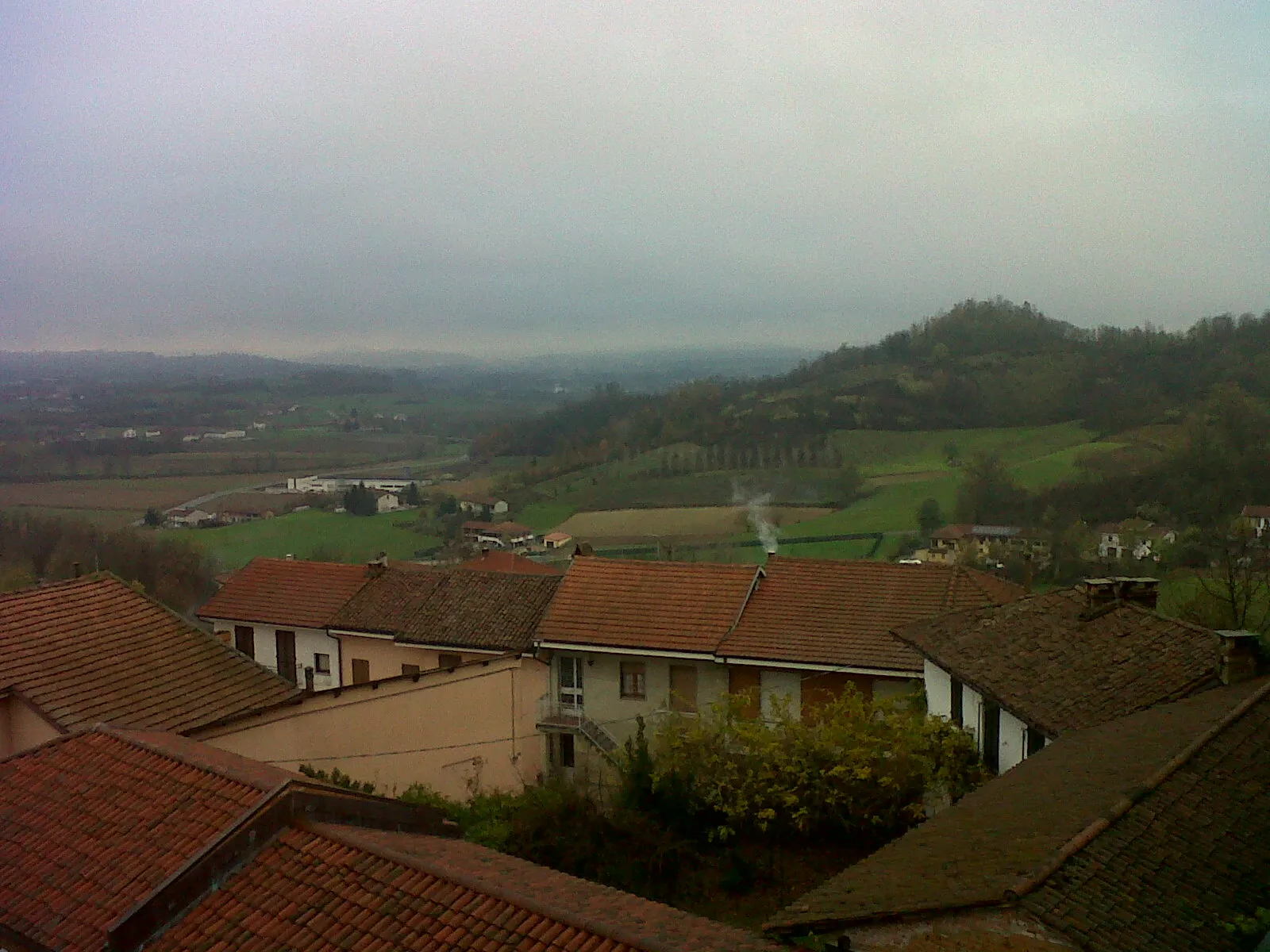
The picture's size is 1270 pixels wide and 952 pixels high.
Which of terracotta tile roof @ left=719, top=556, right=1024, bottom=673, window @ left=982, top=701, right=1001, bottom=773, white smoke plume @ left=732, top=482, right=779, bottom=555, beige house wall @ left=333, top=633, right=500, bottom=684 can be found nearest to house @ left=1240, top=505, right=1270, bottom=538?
terracotta tile roof @ left=719, top=556, right=1024, bottom=673

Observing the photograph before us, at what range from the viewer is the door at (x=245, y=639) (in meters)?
28.0

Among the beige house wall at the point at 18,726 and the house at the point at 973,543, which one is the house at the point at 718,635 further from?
the house at the point at 973,543

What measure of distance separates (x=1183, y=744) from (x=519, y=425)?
80167mm

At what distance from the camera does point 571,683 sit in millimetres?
23281

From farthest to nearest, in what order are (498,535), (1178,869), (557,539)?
(498,535)
(557,539)
(1178,869)

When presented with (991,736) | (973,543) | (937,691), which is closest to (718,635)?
(937,691)

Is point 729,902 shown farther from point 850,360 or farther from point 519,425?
point 850,360

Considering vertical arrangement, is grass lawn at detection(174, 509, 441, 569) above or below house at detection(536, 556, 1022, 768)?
below

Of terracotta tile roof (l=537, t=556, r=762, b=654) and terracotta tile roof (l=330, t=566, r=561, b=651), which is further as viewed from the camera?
terracotta tile roof (l=330, t=566, r=561, b=651)

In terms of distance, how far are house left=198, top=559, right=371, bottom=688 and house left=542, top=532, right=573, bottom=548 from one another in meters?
22.9

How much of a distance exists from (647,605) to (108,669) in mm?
11954

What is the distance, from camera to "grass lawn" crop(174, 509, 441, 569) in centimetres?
5206

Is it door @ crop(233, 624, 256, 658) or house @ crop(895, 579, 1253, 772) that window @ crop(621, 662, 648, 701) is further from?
door @ crop(233, 624, 256, 658)

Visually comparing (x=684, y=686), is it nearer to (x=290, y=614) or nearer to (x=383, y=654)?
(x=383, y=654)
